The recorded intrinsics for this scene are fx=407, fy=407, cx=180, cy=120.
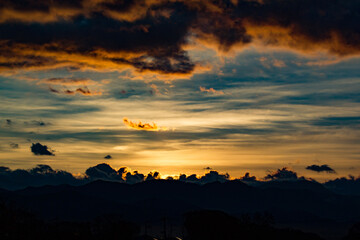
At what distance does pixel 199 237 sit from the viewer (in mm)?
192250

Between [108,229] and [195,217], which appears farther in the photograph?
[195,217]

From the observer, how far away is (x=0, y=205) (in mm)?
107500

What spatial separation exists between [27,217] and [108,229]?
126 ft

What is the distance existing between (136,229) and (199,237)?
1215 inches

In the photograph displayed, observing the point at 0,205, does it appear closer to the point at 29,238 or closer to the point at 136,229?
the point at 29,238

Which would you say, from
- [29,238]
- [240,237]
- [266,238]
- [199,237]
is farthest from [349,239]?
[29,238]

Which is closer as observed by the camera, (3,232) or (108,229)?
(3,232)

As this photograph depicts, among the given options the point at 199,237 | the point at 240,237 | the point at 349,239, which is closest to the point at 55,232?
the point at 199,237

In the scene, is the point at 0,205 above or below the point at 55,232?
above

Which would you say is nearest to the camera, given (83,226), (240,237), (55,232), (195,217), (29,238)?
(29,238)

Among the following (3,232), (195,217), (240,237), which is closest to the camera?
(3,232)

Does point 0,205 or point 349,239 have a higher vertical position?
point 0,205

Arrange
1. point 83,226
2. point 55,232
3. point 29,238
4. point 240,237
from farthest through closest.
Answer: point 240,237
point 83,226
point 55,232
point 29,238

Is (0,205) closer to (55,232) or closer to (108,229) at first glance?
(55,232)
